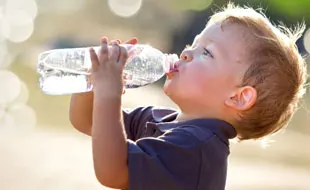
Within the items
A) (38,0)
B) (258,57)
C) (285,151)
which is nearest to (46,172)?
(285,151)

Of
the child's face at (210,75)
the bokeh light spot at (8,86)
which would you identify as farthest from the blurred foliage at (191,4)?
the child's face at (210,75)

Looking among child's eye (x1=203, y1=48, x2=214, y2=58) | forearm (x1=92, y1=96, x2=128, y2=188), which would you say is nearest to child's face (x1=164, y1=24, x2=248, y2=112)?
child's eye (x1=203, y1=48, x2=214, y2=58)

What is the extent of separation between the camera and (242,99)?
219cm

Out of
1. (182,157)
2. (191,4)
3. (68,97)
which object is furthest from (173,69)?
(191,4)

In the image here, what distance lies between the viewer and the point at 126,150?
6.47 feet

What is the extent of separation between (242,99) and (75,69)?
0.47 meters

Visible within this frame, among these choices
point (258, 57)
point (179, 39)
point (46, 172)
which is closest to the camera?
point (258, 57)

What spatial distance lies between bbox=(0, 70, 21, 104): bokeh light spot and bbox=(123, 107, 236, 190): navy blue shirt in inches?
175

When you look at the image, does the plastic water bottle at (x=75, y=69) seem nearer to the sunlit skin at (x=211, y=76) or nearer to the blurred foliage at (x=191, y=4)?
the sunlit skin at (x=211, y=76)

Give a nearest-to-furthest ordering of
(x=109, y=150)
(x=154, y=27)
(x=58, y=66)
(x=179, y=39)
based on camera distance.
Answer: (x=109, y=150), (x=58, y=66), (x=179, y=39), (x=154, y=27)

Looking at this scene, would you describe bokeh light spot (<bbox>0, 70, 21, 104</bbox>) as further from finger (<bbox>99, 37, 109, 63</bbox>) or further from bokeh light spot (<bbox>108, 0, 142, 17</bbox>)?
finger (<bbox>99, 37, 109, 63</bbox>)

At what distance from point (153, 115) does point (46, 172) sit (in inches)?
104

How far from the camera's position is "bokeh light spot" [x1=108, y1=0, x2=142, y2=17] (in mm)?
8859

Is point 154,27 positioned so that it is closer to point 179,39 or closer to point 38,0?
point 179,39
